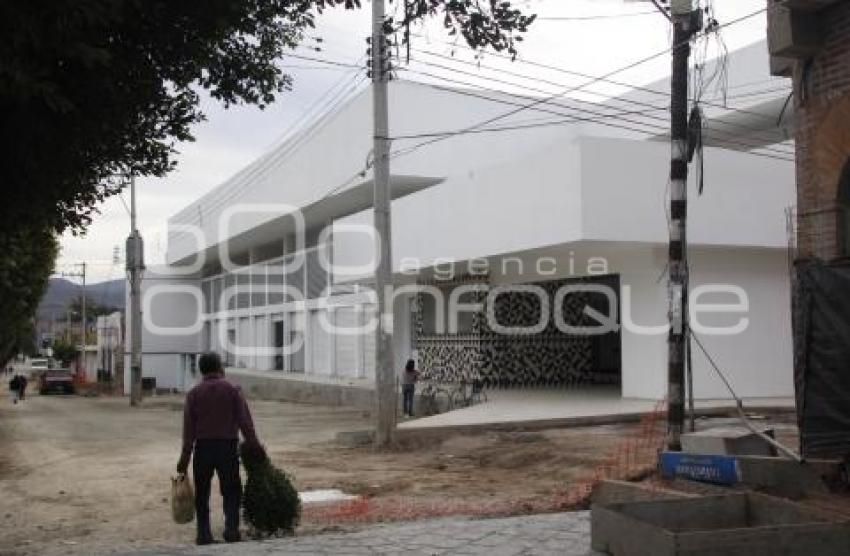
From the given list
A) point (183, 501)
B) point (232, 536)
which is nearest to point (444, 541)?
point (232, 536)

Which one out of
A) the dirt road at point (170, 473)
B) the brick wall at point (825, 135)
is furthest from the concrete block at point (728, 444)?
the dirt road at point (170, 473)

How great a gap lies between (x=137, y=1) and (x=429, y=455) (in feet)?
44.3

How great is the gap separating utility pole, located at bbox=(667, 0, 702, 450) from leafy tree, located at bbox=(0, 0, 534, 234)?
6.53 metres

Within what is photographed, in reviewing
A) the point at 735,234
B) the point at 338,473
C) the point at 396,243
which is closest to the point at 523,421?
the point at 338,473

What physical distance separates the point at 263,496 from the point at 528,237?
47.8 feet

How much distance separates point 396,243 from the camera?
2912 centimetres

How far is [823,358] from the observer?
8242 millimetres

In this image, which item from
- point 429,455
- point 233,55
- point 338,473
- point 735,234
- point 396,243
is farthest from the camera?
point 396,243

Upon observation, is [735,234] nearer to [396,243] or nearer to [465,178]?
[465,178]

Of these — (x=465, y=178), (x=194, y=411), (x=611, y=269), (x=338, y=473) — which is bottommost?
(x=338, y=473)

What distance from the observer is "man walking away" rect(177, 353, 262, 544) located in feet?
27.5

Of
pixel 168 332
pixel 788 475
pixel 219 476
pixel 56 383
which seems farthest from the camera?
pixel 168 332

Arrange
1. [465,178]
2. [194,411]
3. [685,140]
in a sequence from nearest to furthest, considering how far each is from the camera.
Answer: [194,411] → [685,140] → [465,178]

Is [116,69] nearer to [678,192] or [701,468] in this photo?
[701,468]
